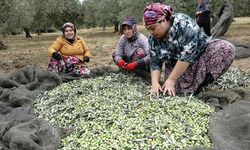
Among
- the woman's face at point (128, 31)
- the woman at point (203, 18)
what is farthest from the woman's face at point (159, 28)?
the woman at point (203, 18)

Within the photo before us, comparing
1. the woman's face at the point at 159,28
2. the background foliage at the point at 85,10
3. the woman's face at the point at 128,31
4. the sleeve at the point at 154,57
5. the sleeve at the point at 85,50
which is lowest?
the background foliage at the point at 85,10

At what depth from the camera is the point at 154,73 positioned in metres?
5.36

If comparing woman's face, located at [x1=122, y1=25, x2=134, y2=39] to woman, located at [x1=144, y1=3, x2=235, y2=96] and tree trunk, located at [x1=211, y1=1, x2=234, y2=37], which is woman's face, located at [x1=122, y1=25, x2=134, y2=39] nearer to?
woman, located at [x1=144, y1=3, x2=235, y2=96]

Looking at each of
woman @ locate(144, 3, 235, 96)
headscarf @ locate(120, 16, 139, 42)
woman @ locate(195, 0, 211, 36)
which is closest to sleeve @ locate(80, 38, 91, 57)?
headscarf @ locate(120, 16, 139, 42)

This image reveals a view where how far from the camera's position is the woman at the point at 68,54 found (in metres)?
7.42

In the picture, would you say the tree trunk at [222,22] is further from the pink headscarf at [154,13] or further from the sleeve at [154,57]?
the pink headscarf at [154,13]

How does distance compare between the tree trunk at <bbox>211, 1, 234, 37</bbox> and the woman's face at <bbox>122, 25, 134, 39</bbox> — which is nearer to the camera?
the woman's face at <bbox>122, 25, 134, 39</bbox>

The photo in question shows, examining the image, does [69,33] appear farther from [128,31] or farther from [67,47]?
[128,31]

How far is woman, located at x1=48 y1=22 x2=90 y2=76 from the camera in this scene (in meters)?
7.42

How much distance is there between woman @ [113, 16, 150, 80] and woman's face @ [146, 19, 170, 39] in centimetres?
136

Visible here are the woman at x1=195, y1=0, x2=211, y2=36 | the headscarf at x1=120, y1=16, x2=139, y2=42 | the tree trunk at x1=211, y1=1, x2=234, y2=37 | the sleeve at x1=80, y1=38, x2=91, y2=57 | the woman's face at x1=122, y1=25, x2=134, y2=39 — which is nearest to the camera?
the headscarf at x1=120, y1=16, x2=139, y2=42

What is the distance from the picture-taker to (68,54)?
763cm

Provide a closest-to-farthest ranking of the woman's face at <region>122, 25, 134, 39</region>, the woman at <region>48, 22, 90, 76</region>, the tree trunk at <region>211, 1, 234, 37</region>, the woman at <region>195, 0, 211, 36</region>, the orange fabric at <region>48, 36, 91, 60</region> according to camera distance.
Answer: the woman's face at <region>122, 25, 134, 39</region>
the woman at <region>48, 22, 90, 76</region>
the orange fabric at <region>48, 36, 91, 60</region>
the woman at <region>195, 0, 211, 36</region>
the tree trunk at <region>211, 1, 234, 37</region>

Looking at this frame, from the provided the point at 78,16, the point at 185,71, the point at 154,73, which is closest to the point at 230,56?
the point at 185,71
